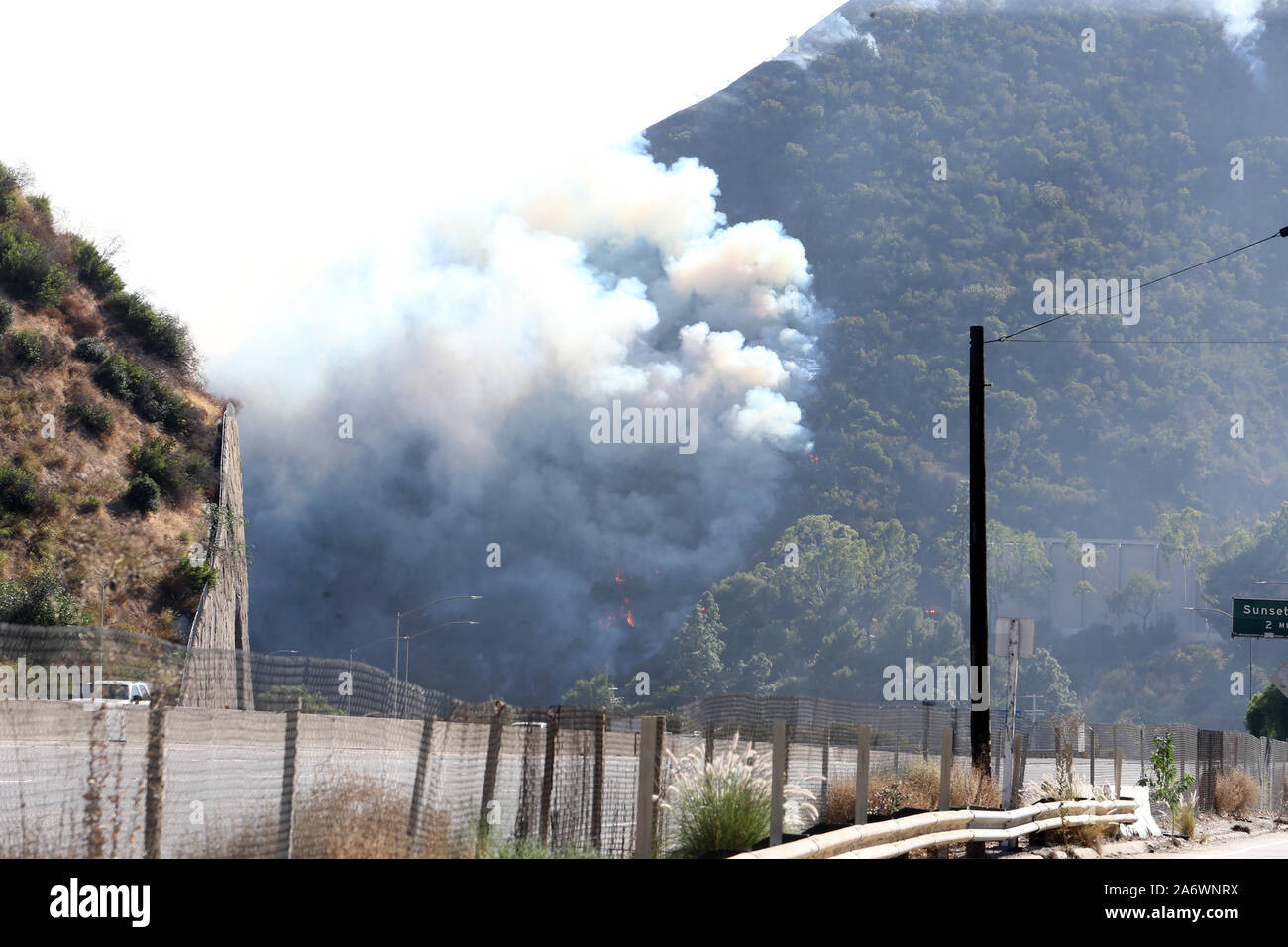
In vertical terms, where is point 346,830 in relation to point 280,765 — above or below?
below

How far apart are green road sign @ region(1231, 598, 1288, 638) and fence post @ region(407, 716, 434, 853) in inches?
2665

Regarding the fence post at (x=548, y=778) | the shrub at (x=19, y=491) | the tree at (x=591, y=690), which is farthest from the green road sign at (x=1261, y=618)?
the tree at (x=591, y=690)

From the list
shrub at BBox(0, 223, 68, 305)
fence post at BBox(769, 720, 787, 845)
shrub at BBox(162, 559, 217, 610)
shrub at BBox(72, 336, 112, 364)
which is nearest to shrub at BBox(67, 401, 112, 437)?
shrub at BBox(72, 336, 112, 364)

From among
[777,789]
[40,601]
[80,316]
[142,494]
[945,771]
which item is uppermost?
[80,316]

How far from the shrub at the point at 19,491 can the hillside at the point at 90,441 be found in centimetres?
5

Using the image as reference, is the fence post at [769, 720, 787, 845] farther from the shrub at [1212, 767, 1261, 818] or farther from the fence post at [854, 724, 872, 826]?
the shrub at [1212, 767, 1261, 818]

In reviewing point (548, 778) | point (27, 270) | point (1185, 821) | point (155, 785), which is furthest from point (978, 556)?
point (27, 270)

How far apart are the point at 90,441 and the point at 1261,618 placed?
5725cm

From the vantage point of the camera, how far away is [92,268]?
6378 centimetres

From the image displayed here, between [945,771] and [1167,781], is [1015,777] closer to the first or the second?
[1167,781]
